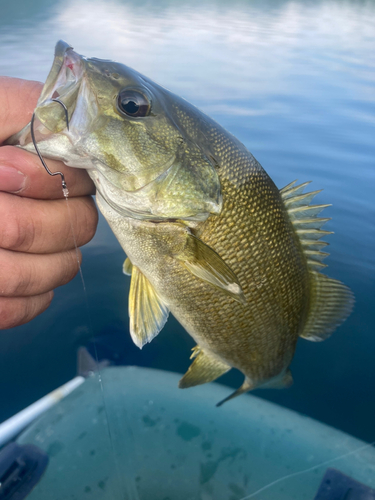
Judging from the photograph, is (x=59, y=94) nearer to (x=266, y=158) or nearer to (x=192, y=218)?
(x=192, y=218)

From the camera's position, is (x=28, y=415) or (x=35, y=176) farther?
(x=28, y=415)

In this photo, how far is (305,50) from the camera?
372 inches

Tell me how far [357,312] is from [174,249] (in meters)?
1.61

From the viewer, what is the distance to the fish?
1021mm

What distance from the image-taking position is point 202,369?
5.16ft

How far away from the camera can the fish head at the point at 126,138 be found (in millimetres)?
967

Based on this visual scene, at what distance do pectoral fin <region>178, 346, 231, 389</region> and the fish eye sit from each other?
101 cm

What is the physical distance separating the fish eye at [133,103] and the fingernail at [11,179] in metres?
0.37

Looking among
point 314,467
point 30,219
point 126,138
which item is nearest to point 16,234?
point 30,219

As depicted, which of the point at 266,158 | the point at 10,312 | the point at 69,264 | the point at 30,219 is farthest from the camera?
the point at 266,158

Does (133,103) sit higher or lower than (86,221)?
higher

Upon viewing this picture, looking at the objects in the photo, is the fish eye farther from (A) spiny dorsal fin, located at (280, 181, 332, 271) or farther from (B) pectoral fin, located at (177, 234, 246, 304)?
(A) spiny dorsal fin, located at (280, 181, 332, 271)

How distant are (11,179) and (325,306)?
1301 mm

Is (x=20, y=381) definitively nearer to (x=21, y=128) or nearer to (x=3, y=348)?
(x=3, y=348)
